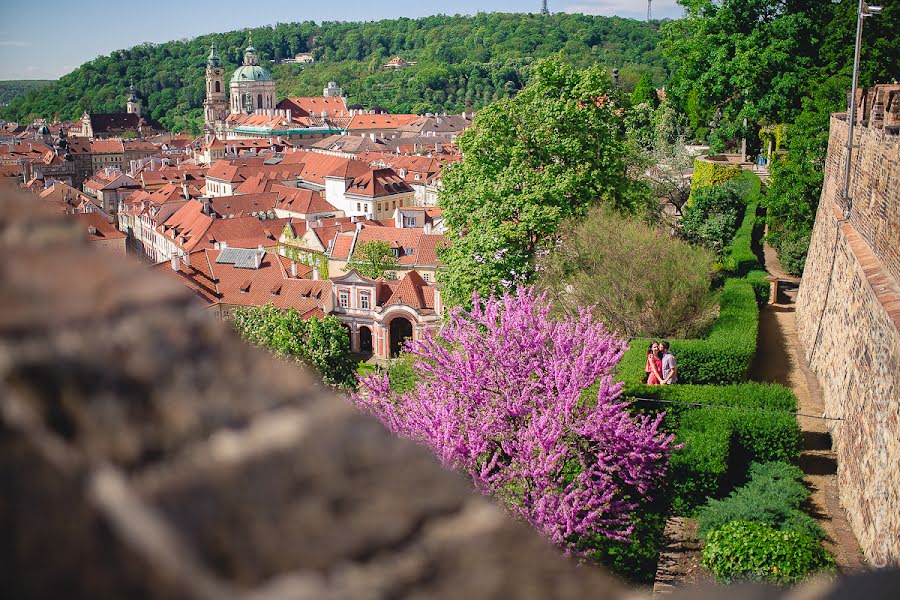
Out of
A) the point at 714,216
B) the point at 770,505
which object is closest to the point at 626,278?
the point at 770,505

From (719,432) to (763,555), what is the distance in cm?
302

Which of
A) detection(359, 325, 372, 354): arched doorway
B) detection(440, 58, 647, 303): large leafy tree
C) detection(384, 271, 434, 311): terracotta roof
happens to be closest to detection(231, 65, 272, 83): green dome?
detection(359, 325, 372, 354): arched doorway

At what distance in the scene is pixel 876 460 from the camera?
28.0 feet

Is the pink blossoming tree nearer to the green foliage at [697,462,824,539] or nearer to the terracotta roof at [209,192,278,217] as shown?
the green foliage at [697,462,824,539]

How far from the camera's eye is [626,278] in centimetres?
1424

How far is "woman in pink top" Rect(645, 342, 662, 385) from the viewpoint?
12.6m

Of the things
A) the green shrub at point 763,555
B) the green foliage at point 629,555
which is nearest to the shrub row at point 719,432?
the green foliage at point 629,555

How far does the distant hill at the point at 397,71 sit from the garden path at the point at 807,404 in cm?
9093

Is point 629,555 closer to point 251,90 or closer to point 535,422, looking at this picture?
point 535,422

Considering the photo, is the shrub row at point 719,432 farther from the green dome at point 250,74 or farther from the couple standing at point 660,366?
the green dome at point 250,74

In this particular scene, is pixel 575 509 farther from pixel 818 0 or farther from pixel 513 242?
pixel 818 0

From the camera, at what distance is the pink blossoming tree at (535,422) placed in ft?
29.1

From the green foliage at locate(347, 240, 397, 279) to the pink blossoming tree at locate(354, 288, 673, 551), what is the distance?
24.3 m

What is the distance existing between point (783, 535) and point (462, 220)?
29.2ft
